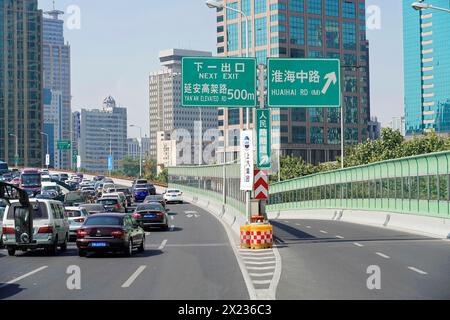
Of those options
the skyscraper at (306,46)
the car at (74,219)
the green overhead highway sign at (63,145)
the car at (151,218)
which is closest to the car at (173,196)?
the car at (151,218)

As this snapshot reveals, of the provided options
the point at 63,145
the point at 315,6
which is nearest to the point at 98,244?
the point at 63,145

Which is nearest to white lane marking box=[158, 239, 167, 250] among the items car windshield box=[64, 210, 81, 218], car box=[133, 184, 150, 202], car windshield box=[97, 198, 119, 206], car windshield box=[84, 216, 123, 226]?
car windshield box=[84, 216, 123, 226]

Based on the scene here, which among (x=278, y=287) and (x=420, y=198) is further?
(x=420, y=198)

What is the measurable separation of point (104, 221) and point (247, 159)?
6.58m

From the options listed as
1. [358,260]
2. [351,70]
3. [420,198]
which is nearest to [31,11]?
[351,70]

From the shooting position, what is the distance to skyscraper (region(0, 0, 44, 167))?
17212 cm

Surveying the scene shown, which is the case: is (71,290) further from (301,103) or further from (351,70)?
(351,70)

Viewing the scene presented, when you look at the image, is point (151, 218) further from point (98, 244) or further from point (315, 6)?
point (315, 6)

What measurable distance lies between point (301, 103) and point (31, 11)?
157576mm

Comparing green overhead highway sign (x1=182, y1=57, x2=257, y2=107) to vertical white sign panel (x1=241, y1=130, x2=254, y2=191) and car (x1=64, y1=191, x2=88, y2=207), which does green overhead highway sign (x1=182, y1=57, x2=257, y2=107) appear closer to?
vertical white sign panel (x1=241, y1=130, x2=254, y2=191)

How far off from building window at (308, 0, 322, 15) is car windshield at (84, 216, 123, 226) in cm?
12777

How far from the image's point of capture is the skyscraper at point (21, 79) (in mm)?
172125

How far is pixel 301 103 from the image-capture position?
30.7m

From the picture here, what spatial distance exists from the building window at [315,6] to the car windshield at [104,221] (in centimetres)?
12777
